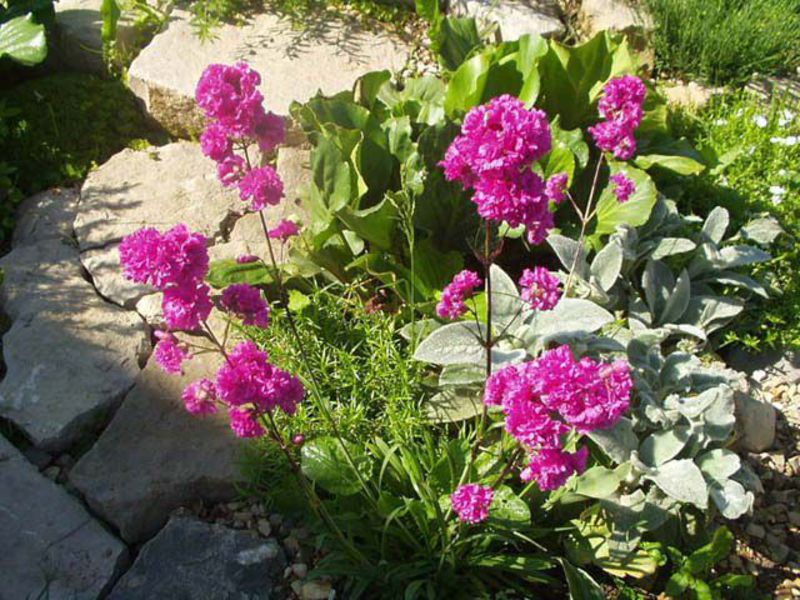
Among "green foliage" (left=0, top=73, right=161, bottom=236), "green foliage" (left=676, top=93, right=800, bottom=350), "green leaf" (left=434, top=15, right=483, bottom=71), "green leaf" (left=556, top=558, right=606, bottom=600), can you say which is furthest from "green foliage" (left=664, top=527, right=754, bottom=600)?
"green foliage" (left=0, top=73, right=161, bottom=236)

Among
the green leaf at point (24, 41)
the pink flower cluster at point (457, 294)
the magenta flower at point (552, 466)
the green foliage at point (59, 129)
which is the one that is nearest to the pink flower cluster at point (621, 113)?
the pink flower cluster at point (457, 294)

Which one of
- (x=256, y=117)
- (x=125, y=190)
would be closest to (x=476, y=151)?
(x=256, y=117)

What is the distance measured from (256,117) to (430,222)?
1.56 metres

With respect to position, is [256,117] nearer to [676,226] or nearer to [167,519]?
[167,519]

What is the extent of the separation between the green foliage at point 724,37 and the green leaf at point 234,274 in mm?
2672

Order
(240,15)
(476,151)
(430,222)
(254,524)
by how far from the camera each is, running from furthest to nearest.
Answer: (240,15), (430,222), (254,524), (476,151)

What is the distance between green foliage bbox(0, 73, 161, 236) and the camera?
4.02 m

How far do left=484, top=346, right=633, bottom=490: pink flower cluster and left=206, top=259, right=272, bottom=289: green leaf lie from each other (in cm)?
154

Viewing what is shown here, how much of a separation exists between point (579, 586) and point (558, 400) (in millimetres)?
1019

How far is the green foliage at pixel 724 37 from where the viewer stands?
14.4 feet

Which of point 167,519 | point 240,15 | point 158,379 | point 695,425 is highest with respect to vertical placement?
point 240,15

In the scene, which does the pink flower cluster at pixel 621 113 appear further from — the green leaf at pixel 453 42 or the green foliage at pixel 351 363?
the green leaf at pixel 453 42

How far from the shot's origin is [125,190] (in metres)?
3.90

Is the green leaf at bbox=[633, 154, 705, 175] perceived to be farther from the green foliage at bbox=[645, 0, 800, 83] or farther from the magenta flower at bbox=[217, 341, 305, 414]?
the magenta flower at bbox=[217, 341, 305, 414]
